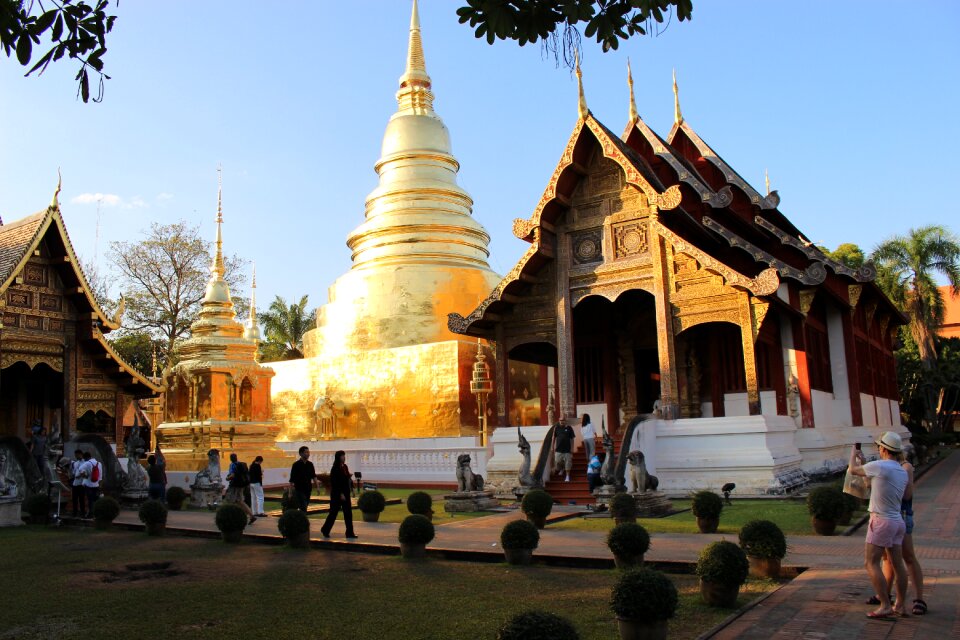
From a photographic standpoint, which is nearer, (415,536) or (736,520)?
(415,536)

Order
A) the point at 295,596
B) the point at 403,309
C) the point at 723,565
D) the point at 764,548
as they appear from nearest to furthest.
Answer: the point at 723,565 → the point at 295,596 → the point at 764,548 → the point at 403,309

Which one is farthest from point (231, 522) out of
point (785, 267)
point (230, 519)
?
point (785, 267)

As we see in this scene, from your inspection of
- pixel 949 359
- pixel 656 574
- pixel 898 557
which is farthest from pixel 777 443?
pixel 949 359

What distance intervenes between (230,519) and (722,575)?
22.8 ft

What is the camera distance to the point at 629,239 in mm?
17297

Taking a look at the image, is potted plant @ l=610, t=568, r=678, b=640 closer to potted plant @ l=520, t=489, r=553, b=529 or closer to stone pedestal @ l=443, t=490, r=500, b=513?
potted plant @ l=520, t=489, r=553, b=529

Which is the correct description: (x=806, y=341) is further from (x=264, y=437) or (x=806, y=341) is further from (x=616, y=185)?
(x=264, y=437)

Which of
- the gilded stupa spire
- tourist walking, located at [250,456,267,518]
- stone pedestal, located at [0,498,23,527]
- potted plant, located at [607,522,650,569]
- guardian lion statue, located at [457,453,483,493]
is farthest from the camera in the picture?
the gilded stupa spire

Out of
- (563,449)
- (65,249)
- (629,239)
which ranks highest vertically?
(65,249)

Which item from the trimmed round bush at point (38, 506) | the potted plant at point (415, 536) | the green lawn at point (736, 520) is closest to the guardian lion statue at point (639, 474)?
the green lawn at point (736, 520)

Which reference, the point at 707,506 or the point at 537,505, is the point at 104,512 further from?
the point at 707,506

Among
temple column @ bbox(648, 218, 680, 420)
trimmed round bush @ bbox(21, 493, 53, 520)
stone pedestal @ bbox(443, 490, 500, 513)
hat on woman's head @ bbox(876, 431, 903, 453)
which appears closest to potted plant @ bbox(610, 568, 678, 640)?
hat on woman's head @ bbox(876, 431, 903, 453)

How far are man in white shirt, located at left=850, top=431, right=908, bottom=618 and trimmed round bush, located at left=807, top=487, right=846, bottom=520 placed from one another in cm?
431

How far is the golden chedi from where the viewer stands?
967 inches
